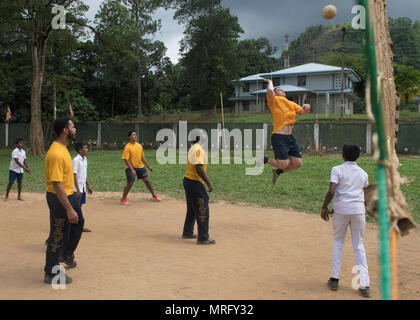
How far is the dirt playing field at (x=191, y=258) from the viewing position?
498cm

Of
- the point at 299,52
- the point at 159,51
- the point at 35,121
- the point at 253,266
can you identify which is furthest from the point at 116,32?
the point at 299,52

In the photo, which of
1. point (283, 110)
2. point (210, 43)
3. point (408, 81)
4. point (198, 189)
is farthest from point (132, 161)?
point (408, 81)

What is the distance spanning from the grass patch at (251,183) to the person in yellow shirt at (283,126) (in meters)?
2.65

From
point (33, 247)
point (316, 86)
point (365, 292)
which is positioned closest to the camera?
point (365, 292)

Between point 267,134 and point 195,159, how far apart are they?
2092cm

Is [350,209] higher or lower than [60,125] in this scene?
lower

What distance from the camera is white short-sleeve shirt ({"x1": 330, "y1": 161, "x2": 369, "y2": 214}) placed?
4930 millimetres

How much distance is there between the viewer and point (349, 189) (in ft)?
16.3

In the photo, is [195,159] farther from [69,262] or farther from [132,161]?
[132,161]

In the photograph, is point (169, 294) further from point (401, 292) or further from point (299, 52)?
point (299, 52)

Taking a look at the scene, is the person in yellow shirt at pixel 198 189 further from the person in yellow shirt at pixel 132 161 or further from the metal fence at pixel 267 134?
the metal fence at pixel 267 134

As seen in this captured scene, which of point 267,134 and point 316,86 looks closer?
point 267,134

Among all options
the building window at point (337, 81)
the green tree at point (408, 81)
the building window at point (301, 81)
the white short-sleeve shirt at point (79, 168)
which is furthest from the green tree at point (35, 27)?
the green tree at point (408, 81)
